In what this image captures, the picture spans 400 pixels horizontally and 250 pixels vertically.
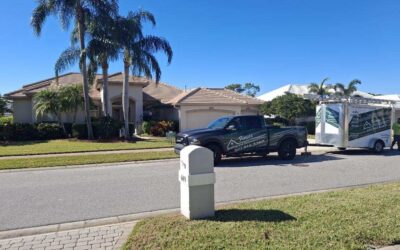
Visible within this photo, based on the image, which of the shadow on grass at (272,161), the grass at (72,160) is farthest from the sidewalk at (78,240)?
the grass at (72,160)

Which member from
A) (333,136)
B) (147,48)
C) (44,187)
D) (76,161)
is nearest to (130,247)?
(44,187)

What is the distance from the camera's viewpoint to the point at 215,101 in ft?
93.2

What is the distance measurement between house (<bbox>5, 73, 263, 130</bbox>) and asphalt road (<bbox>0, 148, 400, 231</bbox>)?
47.2 ft

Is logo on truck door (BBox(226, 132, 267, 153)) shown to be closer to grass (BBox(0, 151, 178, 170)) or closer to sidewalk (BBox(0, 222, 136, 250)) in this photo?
grass (BBox(0, 151, 178, 170))

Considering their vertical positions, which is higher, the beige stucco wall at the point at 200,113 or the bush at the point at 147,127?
the beige stucco wall at the point at 200,113

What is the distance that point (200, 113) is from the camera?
28141 millimetres

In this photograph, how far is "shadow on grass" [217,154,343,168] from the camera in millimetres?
12749

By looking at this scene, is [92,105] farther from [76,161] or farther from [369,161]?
[369,161]

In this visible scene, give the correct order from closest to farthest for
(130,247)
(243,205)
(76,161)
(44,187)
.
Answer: (130,247)
(243,205)
(44,187)
(76,161)

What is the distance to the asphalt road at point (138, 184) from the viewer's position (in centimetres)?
664

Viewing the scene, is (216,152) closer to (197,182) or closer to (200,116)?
(197,182)

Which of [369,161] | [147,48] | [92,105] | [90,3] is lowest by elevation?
[369,161]

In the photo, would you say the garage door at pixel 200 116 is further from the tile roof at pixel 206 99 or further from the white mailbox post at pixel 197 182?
the white mailbox post at pixel 197 182

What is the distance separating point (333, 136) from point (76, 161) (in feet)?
39.1
